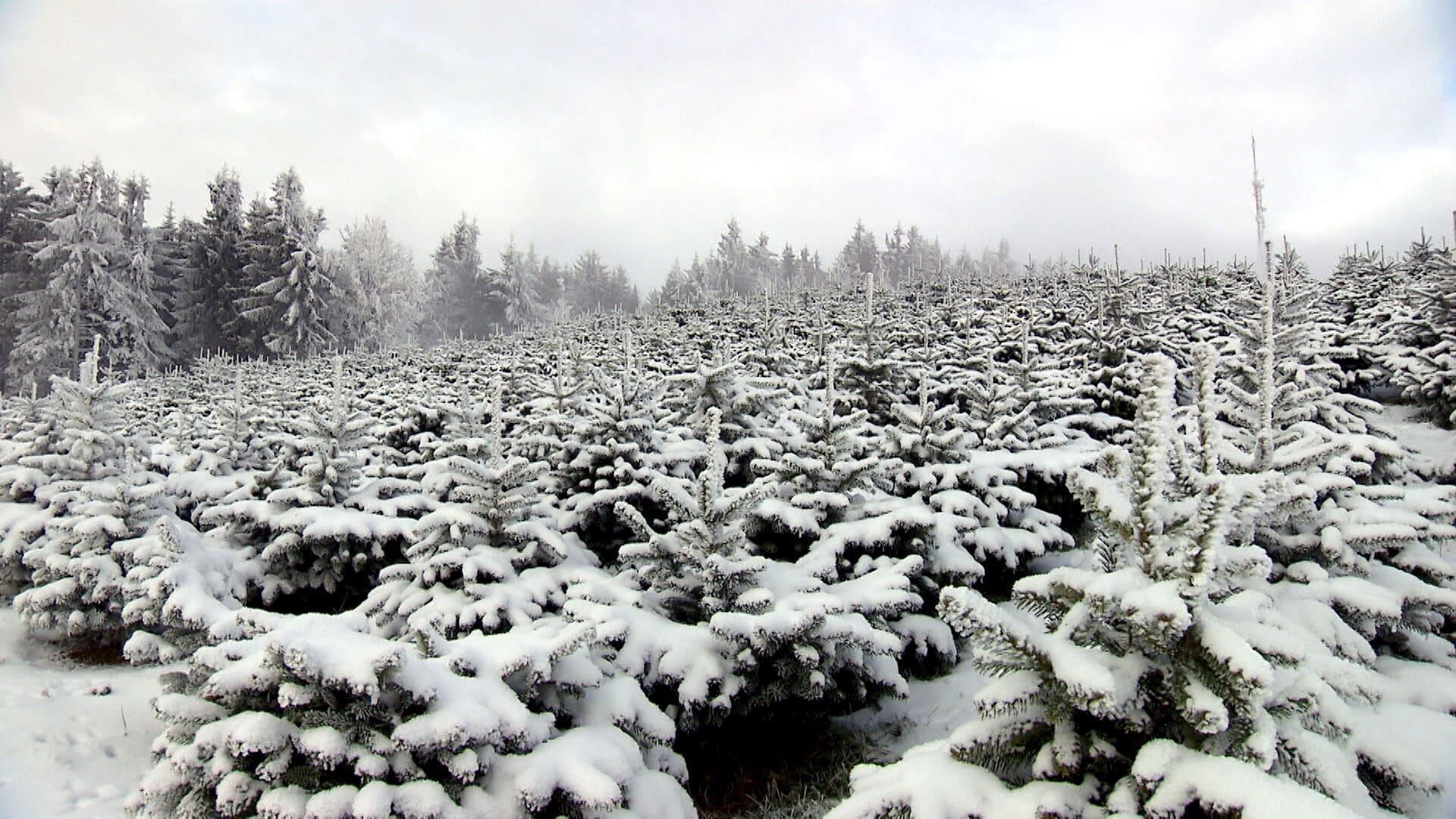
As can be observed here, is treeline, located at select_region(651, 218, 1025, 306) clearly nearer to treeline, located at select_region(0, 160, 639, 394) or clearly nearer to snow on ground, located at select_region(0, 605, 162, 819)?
treeline, located at select_region(0, 160, 639, 394)

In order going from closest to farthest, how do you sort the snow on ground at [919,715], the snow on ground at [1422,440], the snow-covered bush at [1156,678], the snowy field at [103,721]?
the snow-covered bush at [1156,678], the snowy field at [103,721], the snow on ground at [919,715], the snow on ground at [1422,440]

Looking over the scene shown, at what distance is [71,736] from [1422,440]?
696 inches

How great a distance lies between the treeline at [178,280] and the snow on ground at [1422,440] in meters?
26.3

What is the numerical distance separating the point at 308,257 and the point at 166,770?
39.5 meters

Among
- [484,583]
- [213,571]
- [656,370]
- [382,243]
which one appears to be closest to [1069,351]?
[656,370]

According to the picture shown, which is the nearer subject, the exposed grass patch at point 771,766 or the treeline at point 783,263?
the exposed grass patch at point 771,766

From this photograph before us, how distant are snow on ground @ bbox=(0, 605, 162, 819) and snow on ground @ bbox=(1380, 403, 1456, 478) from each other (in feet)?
42.9

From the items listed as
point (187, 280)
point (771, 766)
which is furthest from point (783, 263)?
point (771, 766)

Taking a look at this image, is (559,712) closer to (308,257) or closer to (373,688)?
(373,688)

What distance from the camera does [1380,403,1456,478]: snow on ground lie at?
972 cm

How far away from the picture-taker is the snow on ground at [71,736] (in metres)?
4.35

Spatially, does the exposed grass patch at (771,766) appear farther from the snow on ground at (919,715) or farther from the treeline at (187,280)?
the treeline at (187,280)

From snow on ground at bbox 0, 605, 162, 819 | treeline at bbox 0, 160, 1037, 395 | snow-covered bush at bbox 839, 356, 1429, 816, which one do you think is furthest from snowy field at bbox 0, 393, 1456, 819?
treeline at bbox 0, 160, 1037, 395

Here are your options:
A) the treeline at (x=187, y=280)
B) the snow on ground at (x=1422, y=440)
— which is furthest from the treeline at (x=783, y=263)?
the snow on ground at (x=1422, y=440)
